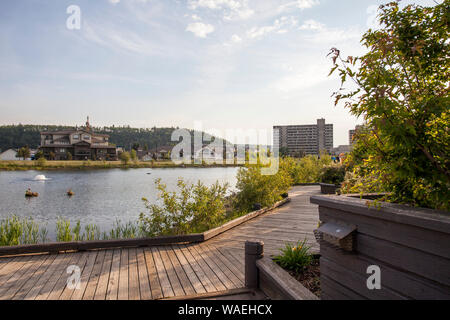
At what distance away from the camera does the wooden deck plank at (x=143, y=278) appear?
9.79 feet

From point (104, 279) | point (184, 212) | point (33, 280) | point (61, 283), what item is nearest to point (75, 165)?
point (184, 212)

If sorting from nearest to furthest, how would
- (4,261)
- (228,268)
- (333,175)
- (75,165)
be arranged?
(228,268)
(4,261)
(333,175)
(75,165)

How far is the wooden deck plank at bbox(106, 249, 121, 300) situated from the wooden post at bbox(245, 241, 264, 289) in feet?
4.81

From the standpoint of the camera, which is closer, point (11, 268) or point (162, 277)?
point (162, 277)

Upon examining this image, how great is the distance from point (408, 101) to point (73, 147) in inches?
2348

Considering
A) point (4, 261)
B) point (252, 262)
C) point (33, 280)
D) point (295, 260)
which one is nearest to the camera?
point (252, 262)

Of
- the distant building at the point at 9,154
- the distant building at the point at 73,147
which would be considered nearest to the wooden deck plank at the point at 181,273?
the distant building at the point at 73,147

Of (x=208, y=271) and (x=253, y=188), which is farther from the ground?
(x=253, y=188)

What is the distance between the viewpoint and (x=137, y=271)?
364 centimetres

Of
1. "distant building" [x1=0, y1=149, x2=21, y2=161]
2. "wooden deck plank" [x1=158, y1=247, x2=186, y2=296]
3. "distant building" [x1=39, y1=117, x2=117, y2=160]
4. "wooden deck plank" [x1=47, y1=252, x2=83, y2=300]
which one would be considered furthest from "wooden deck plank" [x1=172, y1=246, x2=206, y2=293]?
"distant building" [x1=0, y1=149, x2=21, y2=161]

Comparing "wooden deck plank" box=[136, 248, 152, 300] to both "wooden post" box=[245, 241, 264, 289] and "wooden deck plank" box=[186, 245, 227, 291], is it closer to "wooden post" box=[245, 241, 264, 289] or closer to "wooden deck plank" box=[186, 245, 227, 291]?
"wooden deck plank" box=[186, 245, 227, 291]

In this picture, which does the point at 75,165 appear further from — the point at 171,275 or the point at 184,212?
the point at 171,275

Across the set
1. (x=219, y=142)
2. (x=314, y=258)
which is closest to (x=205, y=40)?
(x=314, y=258)
